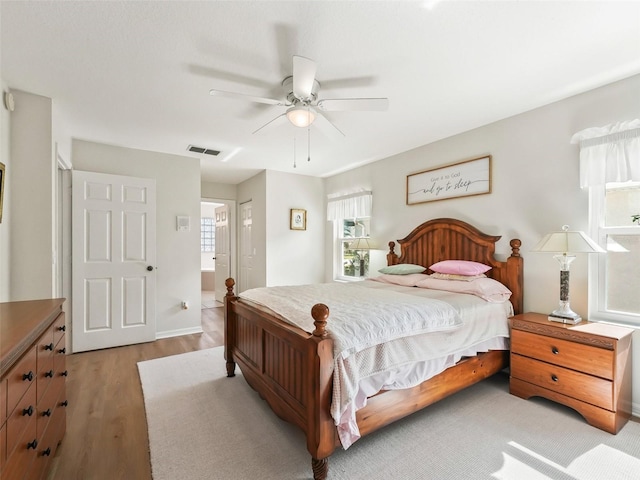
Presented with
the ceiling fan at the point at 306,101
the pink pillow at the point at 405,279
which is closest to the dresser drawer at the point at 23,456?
the ceiling fan at the point at 306,101

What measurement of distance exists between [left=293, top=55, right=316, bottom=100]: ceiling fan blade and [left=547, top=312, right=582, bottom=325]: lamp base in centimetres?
253

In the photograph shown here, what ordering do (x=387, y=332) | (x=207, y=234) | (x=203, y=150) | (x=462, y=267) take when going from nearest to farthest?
1. (x=387, y=332)
2. (x=462, y=267)
3. (x=203, y=150)
4. (x=207, y=234)

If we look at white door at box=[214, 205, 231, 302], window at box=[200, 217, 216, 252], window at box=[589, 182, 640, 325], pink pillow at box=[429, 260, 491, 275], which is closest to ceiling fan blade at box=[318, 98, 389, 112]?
pink pillow at box=[429, 260, 491, 275]

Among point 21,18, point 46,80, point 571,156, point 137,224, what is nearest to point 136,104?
point 46,80

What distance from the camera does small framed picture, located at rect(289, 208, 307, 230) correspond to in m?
5.17

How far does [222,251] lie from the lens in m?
6.59

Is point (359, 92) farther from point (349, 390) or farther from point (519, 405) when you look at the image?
point (519, 405)

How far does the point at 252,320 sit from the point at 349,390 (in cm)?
111

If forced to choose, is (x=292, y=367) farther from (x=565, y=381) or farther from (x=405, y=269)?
(x=405, y=269)

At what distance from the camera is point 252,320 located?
2.43m

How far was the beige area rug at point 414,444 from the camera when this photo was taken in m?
1.67

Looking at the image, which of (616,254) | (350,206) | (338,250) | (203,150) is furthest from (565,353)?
(203,150)

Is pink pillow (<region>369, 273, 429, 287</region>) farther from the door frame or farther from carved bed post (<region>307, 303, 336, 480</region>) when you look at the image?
the door frame

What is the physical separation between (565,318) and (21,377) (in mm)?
3270
